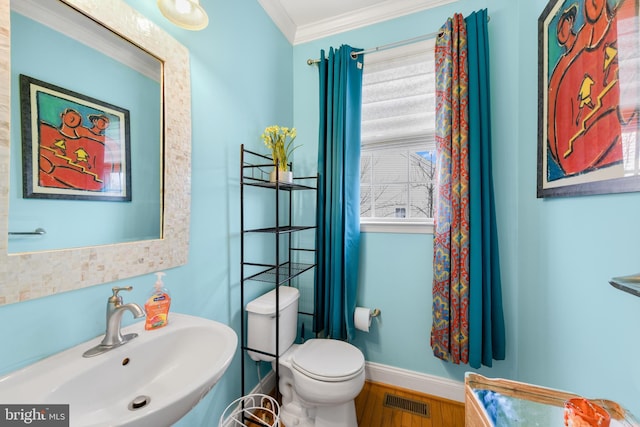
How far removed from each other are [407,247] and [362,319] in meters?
0.58

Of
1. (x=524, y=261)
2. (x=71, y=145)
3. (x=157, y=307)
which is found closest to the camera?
(x=71, y=145)

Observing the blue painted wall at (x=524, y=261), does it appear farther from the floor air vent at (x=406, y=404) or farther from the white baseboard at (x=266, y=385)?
→ the white baseboard at (x=266, y=385)

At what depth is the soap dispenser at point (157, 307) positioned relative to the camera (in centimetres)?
90

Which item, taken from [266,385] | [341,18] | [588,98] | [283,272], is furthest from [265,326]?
[341,18]

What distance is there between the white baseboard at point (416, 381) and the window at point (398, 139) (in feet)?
3.23

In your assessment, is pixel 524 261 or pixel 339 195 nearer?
pixel 524 261

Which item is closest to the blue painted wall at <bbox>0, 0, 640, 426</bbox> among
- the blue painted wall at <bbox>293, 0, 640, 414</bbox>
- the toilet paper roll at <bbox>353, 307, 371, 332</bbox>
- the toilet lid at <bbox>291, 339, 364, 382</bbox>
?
the blue painted wall at <bbox>293, 0, 640, 414</bbox>

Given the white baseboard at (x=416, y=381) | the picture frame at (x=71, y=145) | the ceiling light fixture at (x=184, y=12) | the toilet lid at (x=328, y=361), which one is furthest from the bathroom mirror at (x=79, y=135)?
the white baseboard at (x=416, y=381)

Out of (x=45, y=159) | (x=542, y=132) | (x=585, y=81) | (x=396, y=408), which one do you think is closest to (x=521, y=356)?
(x=396, y=408)

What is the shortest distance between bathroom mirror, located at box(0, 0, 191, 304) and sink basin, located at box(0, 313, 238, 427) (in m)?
0.21

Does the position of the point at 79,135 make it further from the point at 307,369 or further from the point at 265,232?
the point at 307,369

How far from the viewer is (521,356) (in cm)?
145

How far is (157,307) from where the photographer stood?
911 millimetres

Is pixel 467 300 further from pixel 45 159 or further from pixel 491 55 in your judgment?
pixel 45 159
